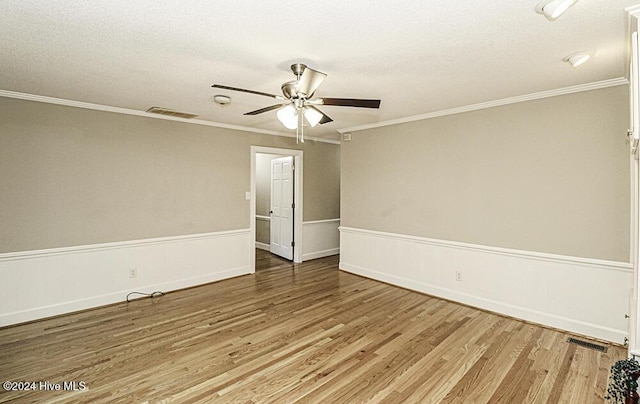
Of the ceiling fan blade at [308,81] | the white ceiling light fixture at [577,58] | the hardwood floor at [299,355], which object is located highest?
the white ceiling light fixture at [577,58]

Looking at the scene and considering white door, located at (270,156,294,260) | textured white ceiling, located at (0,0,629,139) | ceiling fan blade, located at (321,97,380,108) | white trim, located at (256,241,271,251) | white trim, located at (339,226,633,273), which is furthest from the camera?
white trim, located at (256,241,271,251)

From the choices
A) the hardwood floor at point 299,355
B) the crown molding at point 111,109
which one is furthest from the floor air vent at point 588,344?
the crown molding at point 111,109

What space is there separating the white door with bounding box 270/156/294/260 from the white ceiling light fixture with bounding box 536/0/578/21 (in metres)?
4.66

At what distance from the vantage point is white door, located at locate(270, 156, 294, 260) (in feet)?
20.1

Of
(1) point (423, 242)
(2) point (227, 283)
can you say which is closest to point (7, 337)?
(2) point (227, 283)

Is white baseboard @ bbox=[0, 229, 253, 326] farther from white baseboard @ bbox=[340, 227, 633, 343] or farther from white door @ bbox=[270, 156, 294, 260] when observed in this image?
white baseboard @ bbox=[340, 227, 633, 343]

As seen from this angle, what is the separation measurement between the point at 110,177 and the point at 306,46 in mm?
3112

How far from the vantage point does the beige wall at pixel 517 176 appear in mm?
2947

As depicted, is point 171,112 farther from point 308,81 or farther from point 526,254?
point 526,254

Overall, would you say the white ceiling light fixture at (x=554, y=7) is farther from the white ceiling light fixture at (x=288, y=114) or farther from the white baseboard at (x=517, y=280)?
Result: the white baseboard at (x=517, y=280)

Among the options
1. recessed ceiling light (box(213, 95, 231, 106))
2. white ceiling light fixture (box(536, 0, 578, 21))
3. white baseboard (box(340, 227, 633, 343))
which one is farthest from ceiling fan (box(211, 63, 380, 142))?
white baseboard (box(340, 227, 633, 343))

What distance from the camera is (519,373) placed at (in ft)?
8.11

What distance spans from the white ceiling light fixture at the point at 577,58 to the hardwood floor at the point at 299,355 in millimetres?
2412

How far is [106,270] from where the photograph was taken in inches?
153
